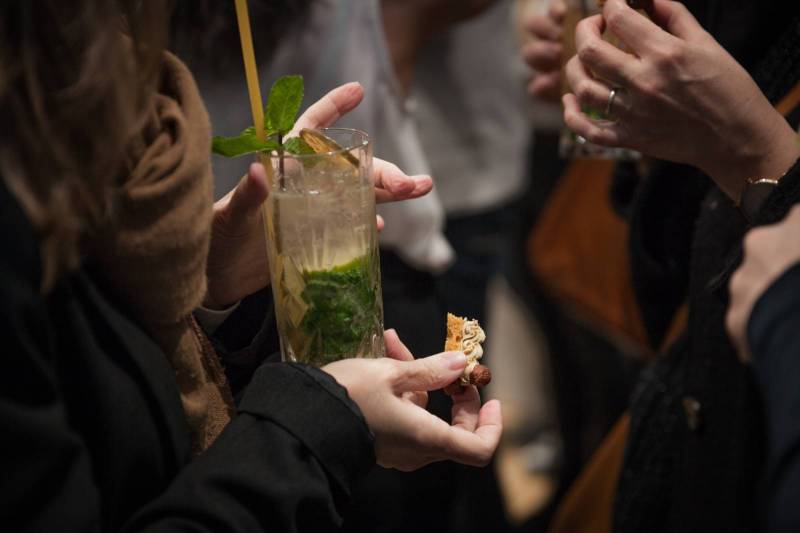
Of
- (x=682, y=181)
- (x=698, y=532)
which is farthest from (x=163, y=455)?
(x=682, y=181)

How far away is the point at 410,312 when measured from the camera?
1049 mm

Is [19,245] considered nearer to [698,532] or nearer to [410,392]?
[410,392]

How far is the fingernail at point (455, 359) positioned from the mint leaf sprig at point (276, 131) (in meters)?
0.22

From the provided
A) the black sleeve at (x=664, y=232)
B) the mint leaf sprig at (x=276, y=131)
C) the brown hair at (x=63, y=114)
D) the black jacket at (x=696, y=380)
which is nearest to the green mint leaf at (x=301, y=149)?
the mint leaf sprig at (x=276, y=131)

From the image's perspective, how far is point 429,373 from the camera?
2.57 feet

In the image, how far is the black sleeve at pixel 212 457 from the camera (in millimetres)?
609

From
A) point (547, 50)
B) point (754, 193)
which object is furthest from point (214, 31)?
point (754, 193)

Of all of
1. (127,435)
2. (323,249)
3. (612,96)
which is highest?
(612,96)

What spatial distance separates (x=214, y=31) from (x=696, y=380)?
0.72 metres

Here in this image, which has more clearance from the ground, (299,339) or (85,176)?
(85,176)

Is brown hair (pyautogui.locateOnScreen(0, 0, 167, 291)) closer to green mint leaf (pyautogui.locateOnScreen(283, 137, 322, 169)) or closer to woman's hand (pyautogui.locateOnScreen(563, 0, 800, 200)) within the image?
green mint leaf (pyautogui.locateOnScreen(283, 137, 322, 169))

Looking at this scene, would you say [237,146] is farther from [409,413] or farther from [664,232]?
[664,232]

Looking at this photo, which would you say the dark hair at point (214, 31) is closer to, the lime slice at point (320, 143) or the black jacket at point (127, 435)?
the lime slice at point (320, 143)

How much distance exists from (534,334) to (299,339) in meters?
1.81
